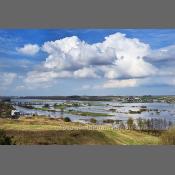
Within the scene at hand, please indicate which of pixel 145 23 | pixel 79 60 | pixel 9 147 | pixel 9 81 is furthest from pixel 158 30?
pixel 9 147

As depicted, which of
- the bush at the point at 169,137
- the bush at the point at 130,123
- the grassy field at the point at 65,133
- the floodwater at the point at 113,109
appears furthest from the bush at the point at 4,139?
the bush at the point at 169,137

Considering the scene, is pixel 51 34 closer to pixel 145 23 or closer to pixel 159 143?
pixel 145 23

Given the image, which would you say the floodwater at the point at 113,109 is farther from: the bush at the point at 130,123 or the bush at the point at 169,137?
the bush at the point at 169,137

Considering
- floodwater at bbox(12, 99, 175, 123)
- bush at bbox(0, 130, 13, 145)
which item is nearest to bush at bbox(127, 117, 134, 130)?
floodwater at bbox(12, 99, 175, 123)

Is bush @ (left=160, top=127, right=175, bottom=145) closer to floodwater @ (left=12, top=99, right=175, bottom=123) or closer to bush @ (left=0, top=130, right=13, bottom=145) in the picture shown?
floodwater @ (left=12, top=99, right=175, bottom=123)

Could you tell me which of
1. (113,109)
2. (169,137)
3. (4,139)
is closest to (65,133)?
(113,109)

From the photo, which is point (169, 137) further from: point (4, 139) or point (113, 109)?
point (4, 139)
